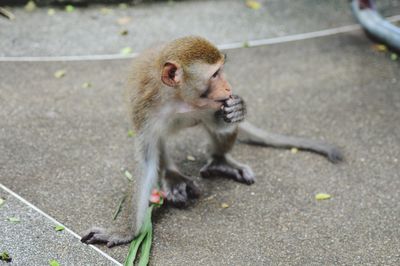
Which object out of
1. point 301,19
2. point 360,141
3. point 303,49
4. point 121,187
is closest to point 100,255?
point 121,187

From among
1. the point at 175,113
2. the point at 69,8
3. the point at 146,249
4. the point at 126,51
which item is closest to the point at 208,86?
the point at 175,113

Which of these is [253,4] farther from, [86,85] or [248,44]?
[86,85]

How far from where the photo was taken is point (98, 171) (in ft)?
15.2

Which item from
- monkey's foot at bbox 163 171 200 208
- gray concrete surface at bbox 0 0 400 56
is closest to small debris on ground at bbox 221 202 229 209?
monkey's foot at bbox 163 171 200 208

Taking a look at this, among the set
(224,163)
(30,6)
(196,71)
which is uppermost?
(196,71)

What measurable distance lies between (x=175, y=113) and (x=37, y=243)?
1.24 m

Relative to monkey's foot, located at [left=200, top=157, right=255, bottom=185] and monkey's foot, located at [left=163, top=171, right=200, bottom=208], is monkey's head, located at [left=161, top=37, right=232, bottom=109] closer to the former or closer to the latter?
monkey's foot, located at [left=163, top=171, right=200, bottom=208]

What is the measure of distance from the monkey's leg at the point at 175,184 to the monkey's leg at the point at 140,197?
0.75 ft

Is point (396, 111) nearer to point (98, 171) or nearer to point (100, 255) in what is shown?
point (98, 171)

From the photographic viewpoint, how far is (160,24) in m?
6.96

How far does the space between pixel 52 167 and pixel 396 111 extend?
3.16 m

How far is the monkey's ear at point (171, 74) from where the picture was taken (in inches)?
147

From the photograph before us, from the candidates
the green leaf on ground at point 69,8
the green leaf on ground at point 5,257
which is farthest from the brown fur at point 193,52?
the green leaf on ground at point 69,8

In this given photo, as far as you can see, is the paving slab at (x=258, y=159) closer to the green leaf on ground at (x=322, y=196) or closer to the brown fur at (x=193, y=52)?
the green leaf on ground at (x=322, y=196)
